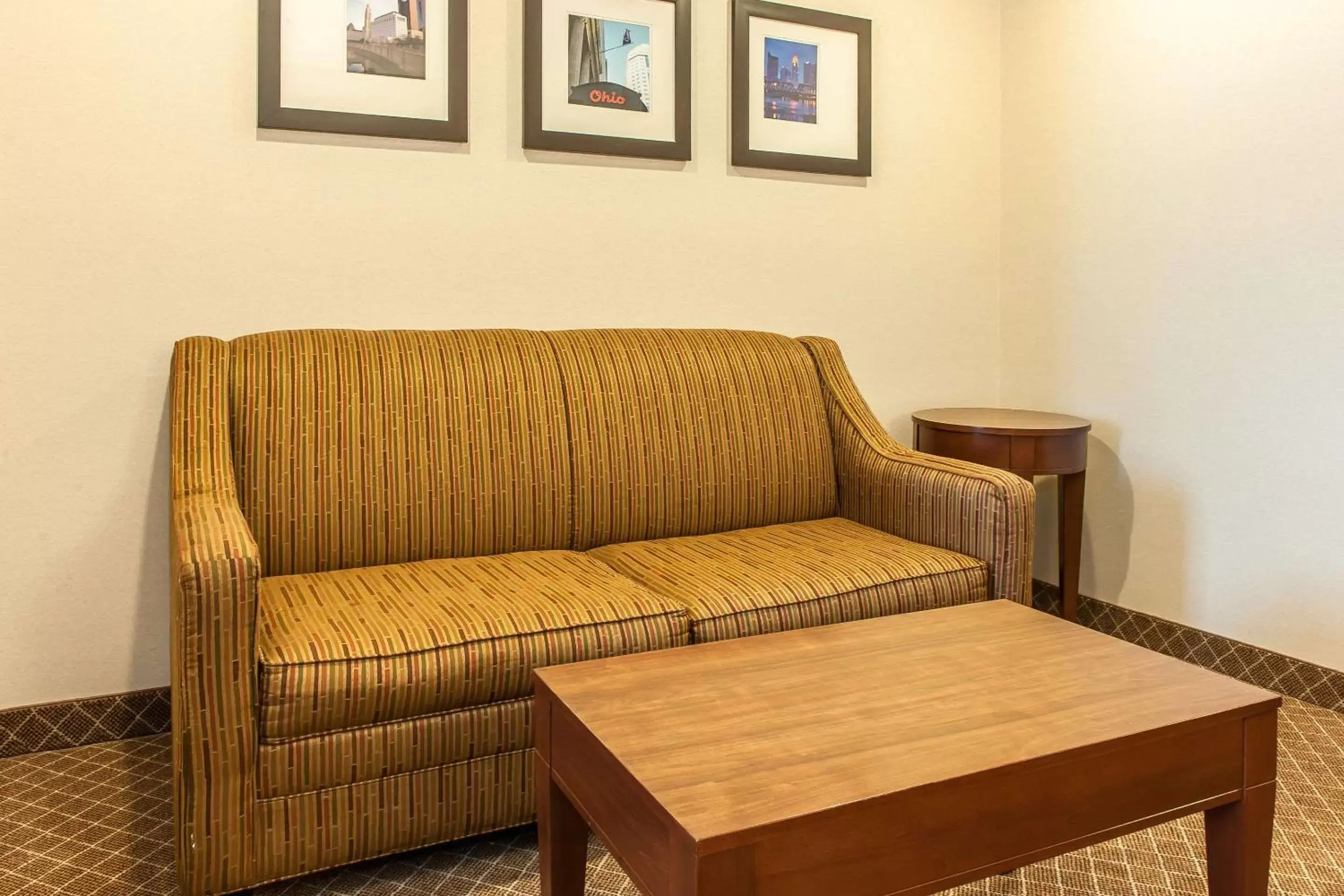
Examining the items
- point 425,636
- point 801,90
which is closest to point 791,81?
point 801,90

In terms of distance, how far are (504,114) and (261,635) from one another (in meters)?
1.60

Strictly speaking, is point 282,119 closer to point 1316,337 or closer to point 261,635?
point 261,635

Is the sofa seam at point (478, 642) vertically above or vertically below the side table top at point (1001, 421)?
below

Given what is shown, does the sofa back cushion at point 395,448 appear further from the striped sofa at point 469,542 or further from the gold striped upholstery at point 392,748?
the gold striped upholstery at point 392,748

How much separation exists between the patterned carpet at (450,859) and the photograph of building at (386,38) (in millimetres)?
1768

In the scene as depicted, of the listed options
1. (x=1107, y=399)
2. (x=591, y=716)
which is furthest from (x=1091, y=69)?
(x=591, y=716)

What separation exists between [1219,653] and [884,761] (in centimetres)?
203

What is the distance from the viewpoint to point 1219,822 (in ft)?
4.69

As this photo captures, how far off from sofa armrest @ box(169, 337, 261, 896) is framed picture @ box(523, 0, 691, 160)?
154 cm

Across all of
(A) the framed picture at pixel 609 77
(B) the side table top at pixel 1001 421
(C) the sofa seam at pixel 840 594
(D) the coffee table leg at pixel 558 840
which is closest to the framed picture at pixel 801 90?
(A) the framed picture at pixel 609 77

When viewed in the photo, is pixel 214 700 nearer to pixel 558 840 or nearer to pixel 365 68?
pixel 558 840

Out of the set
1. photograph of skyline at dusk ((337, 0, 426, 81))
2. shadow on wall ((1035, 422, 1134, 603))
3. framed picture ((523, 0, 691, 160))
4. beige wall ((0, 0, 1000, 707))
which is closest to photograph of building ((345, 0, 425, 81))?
photograph of skyline at dusk ((337, 0, 426, 81))

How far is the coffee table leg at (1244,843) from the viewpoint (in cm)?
141

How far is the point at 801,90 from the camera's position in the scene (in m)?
3.12
